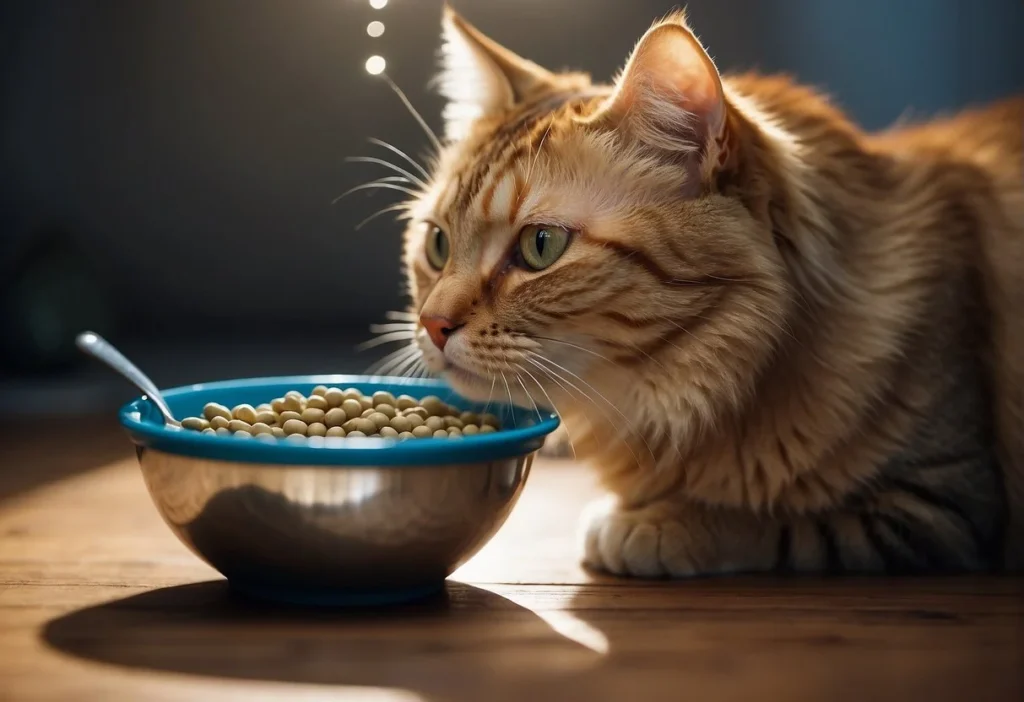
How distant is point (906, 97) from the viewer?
289 cm

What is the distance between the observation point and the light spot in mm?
2922

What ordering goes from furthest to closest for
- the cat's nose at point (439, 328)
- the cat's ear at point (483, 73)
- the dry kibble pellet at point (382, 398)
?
the cat's ear at point (483, 73) < the dry kibble pellet at point (382, 398) < the cat's nose at point (439, 328)

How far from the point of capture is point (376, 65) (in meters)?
2.94

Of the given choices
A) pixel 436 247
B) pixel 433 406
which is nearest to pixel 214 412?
pixel 433 406

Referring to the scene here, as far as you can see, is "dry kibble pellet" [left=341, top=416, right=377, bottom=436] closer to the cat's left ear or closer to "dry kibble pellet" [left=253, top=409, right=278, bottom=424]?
"dry kibble pellet" [left=253, top=409, right=278, bottom=424]

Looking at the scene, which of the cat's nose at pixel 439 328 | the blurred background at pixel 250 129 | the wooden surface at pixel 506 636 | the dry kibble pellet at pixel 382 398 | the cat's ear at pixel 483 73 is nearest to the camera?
the wooden surface at pixel 506 636

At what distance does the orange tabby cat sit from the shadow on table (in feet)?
0.90

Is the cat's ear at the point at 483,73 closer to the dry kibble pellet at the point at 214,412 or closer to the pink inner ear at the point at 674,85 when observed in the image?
the pink inner ear at the point at 674,85

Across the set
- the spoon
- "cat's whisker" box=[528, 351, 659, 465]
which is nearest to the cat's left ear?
"cat's whisker" box=[528, 351, 659, 465]

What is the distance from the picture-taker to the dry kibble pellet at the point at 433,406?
4.85ft

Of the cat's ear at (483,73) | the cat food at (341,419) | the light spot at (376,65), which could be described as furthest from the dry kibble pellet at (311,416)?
the light spot at (376,65)

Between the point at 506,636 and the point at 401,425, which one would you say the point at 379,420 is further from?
the point at 506,636

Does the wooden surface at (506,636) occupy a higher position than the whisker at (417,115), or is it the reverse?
the whisker at (417,115)

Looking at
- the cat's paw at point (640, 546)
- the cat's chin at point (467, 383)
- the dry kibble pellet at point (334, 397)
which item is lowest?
the cat's paw at point (640, 546)
